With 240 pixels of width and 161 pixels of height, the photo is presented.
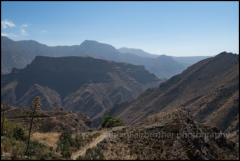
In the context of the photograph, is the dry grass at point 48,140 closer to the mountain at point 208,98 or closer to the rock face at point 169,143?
the rock face at point 169,143

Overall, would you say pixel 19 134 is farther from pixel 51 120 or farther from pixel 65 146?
pixel 51 120

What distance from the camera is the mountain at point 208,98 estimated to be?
112062 millimetres

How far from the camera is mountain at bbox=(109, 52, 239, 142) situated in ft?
368

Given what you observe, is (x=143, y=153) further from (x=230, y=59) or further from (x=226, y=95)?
(x=230, y=59)

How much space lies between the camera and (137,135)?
19781 mm

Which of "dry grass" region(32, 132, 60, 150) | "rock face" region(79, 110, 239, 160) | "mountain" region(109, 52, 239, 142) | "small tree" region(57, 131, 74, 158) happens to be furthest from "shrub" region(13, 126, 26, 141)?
"mountain" region(109, 52, 239, 142)

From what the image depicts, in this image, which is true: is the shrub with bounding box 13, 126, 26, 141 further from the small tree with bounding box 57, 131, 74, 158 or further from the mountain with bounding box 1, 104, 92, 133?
the mountain with bounding box 1, 104, 92, 133

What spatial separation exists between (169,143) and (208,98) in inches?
5192

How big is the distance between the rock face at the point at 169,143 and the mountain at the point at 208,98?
85801 mm

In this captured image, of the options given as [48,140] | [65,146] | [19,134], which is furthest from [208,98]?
[19,134]

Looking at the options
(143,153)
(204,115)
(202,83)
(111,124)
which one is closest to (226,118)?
(204,115)

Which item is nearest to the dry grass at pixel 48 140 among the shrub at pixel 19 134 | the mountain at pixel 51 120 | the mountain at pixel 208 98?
the shrub at pixel 19 134

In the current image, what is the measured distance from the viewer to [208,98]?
138 metres

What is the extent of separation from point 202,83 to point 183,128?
554 ft
